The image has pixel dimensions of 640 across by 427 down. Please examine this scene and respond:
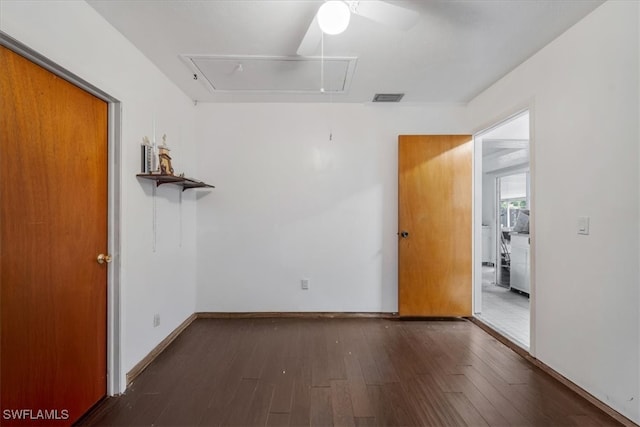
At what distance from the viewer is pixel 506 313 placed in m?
3.23

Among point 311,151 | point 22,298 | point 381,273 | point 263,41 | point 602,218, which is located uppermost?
point 263,41

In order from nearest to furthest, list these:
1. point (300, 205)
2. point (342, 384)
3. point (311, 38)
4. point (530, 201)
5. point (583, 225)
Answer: point (311, 38)
point (583, 225)
point (342, 384)
point (530, 201)
point (300, 205)

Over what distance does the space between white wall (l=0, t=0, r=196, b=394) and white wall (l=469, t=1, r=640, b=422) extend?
3203mm

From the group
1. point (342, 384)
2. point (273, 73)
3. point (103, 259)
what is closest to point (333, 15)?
point (273, 73)

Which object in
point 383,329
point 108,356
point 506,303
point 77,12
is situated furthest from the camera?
point 506,303

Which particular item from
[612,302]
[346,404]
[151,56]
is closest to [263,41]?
[151,56]

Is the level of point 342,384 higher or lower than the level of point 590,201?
lower

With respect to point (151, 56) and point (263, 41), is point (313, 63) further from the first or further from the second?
point (151, 56)

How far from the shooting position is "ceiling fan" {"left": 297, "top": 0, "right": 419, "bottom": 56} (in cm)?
132

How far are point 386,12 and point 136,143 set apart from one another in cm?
194

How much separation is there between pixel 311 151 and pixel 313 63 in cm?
101

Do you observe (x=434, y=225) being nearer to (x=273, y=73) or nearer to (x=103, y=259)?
(x=273, y=73)

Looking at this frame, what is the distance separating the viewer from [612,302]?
1.62 m

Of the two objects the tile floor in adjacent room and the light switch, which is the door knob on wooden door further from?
the tile floor in adjacent room
